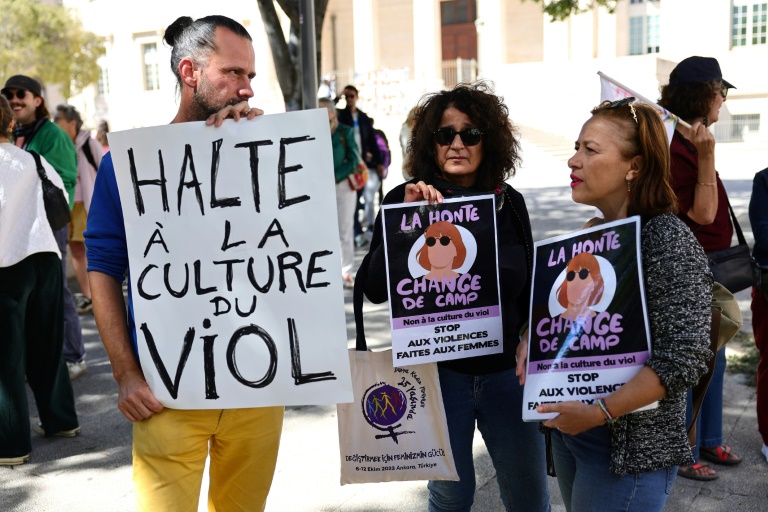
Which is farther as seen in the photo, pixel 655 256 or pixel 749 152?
pixel 749 152

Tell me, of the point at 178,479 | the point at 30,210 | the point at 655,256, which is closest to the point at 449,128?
the point at 655,256

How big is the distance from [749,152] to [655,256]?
2502 cm

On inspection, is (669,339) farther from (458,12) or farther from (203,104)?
(458,12)

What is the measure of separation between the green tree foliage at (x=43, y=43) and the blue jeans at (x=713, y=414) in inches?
1225

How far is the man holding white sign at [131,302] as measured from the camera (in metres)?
2.27

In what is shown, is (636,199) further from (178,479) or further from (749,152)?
(749,152)

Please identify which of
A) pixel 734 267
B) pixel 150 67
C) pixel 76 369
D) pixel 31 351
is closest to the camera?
pixel 734 267

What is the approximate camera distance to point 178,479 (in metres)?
2.33

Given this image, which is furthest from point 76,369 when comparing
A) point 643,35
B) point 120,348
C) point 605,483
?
point 643,35

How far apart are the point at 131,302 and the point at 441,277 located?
95 cm

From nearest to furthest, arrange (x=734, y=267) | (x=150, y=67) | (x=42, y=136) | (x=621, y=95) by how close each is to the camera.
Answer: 1. (x=621, y=95)
2. (x=734, y=267)
3. (x=42, y=136)
4. (x=150, y=67)

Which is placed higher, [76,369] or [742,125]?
[742,125]

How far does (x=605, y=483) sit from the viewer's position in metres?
2.18

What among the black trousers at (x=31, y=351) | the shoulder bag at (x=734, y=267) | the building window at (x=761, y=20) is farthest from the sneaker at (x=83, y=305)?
the building window at (x=761, y=20)
